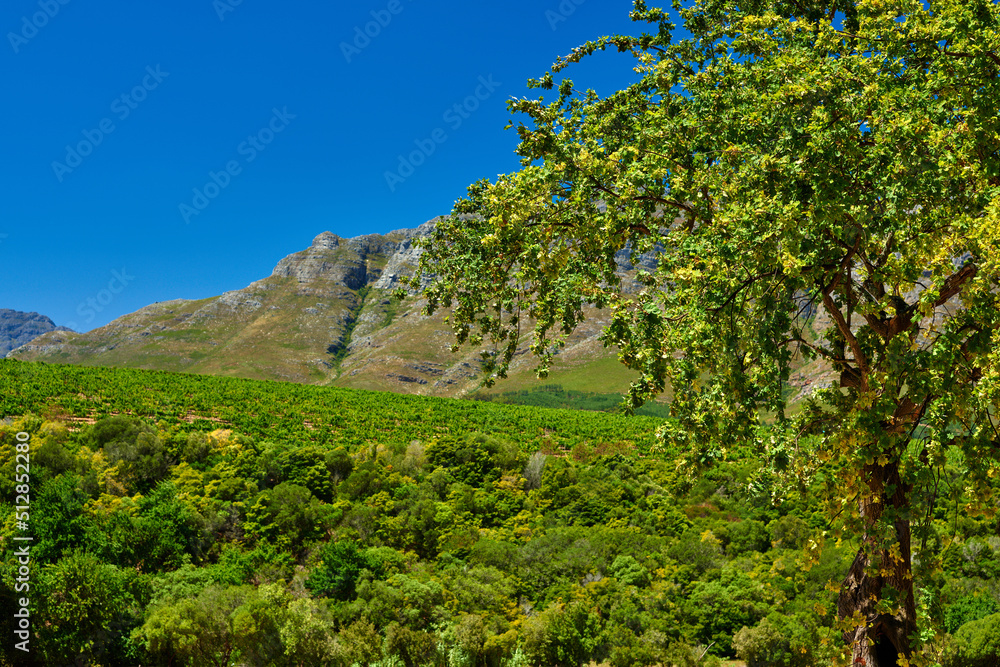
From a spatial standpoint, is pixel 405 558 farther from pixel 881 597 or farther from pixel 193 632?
pixel 881 597

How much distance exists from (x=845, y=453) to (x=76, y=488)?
30958mm

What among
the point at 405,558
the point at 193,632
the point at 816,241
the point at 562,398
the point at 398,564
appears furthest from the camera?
the point at 562,398

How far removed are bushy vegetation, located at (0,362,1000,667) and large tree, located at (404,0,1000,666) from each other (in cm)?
248

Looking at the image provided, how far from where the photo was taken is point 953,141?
5.63 m

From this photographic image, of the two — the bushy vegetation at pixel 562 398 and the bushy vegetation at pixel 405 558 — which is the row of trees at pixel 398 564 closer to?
the bushy vegetation at pixel 405 558

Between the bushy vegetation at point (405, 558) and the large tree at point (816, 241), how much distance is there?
2475mm

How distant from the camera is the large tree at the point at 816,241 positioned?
518 cm

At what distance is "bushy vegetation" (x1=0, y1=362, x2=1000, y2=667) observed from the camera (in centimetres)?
2039

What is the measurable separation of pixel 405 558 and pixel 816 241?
1024 inches

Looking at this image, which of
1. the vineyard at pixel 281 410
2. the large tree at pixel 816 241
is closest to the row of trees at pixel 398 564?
the vineyard at pixel 281 410

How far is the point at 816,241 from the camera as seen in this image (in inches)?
214

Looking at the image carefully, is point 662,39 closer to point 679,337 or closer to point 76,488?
point 679,337

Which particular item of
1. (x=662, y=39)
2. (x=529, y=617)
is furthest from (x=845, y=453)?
(x=529, y=617)

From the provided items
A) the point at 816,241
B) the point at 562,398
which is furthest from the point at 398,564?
the point at 562,398
